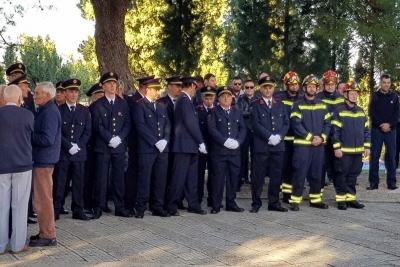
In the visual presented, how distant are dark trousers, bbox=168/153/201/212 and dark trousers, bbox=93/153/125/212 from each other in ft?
2.62

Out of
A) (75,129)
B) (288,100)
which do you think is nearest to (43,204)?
(75,129)

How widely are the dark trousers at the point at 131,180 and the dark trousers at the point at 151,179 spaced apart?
10.7 inches

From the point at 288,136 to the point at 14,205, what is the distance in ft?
16.9

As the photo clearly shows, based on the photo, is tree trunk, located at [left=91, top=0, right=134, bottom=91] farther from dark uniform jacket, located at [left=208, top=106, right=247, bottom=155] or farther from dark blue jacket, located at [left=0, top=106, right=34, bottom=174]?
dark blue jacket, located at [left=0, top=106, right=34, bottom=174]

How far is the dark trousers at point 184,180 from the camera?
10062mm

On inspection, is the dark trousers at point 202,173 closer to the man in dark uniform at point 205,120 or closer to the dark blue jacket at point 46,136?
the man in dark uniform at point 205,120

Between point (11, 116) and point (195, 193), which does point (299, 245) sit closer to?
point (195, 193)

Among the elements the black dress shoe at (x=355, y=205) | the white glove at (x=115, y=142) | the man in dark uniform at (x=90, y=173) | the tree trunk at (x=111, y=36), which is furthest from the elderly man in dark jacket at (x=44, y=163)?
the tree trunk at (x=111, y=36)

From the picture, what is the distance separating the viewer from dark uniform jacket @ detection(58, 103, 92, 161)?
Result: 30.6 feet

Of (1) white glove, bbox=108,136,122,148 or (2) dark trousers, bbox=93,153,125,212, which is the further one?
(2) dark trousers, bbox=93,153,125,212

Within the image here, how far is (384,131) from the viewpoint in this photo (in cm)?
1229

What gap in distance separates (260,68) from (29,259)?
17476 mm

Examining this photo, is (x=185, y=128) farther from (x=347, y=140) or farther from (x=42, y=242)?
(x=42, y=242)

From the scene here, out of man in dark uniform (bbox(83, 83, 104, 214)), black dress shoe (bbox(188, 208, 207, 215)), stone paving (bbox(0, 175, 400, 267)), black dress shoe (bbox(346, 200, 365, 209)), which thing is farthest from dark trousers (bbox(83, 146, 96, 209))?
black dress shoe (bbox(346, 200, 365, 209))
